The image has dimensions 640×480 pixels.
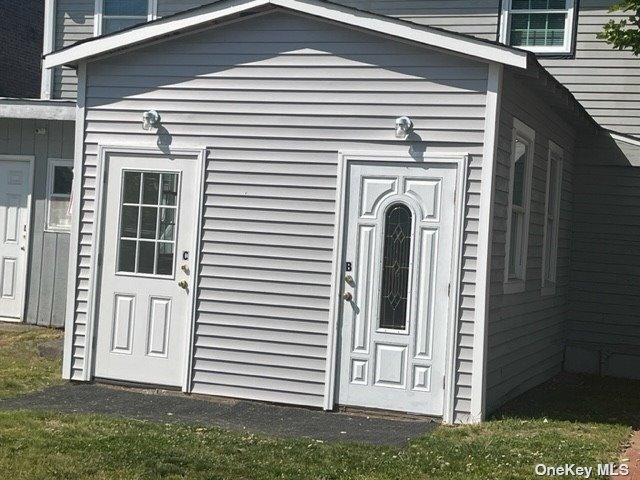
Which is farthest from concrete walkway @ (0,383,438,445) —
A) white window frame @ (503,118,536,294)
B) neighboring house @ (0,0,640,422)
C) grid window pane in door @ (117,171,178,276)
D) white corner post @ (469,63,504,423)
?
white window frame @ (503,118,536,294)

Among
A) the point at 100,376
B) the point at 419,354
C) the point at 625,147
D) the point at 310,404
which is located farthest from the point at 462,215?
the point at 625,147

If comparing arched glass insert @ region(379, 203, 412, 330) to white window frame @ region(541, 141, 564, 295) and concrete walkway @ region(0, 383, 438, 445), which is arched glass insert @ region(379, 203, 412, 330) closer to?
concrete walkway @ region(0, 383, 438, 445)

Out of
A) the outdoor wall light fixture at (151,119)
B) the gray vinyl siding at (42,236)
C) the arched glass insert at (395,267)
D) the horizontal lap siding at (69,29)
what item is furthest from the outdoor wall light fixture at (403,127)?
the horizontal lap siding at (69,29)

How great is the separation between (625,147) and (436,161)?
4.54 m

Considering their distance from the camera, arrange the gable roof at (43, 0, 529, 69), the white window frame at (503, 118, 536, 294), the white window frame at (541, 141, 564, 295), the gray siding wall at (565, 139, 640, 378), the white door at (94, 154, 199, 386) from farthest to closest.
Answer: the gray siding wall at (565, 139, 640, 378), the white window frame at (541, 141, 564, 295), the white door at (94, 154, 199, 386), the white window frame at (503, 118, 536, 294), the gable roof at (43, 0, 529, 69)

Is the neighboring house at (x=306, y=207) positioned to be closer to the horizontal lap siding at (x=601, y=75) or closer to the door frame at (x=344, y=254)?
the door frame at (x=344, y=254)

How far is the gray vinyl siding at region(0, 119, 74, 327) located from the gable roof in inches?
124

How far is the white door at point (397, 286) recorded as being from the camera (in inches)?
347

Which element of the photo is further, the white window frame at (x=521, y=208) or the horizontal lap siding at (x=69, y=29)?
the horizontal lap siding at (x=69, y=29)

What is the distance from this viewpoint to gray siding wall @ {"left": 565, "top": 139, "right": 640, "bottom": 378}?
12.7 metres

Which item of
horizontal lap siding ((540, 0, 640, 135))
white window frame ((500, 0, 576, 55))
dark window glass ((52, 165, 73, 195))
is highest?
white window frame ((500, 0, 576, 55))

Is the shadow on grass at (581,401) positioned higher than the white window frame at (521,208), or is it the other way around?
the white window frame at (521,208)

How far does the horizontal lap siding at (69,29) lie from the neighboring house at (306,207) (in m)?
5.00

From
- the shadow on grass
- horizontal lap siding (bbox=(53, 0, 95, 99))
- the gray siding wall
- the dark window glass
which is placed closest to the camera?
the shadow on grass
